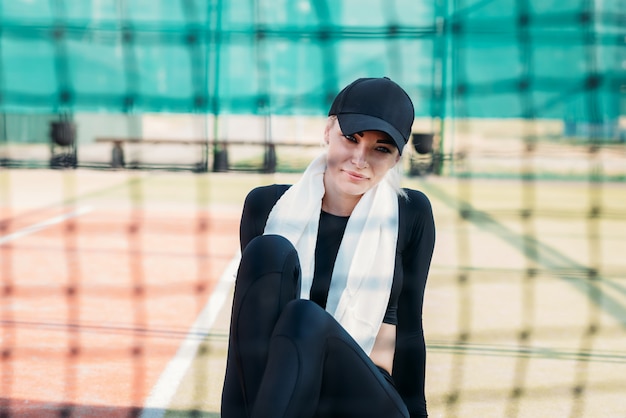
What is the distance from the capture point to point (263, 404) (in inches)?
58.0

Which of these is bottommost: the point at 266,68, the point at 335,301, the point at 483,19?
the point at 335,301

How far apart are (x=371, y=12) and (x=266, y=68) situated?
129 centimetres

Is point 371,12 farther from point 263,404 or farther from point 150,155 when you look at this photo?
point 263,404

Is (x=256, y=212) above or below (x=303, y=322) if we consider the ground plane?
above

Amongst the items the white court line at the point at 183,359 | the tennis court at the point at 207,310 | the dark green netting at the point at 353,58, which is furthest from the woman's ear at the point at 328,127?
the dark green netting at the point at 353,58

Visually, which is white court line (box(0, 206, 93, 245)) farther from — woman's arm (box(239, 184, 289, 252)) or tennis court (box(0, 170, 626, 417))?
woman's arm (box(239, 184, 289, 252))

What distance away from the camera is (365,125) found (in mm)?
1609

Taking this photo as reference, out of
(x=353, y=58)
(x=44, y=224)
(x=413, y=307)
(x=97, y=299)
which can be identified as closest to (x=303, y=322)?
(x=413, y=307)

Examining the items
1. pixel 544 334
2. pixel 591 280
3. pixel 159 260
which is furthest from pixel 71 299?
pixel 591 280

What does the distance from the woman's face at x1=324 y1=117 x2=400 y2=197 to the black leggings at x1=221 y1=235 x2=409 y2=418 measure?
0.21 m

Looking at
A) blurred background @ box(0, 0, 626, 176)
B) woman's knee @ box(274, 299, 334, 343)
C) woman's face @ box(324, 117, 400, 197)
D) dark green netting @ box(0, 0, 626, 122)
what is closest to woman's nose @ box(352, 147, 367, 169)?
woman's face @ box(324, 117, 400, 197)

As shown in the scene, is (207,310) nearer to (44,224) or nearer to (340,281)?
(340,281)

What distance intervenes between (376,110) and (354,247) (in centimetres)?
30

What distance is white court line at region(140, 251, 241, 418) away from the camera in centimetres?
235
